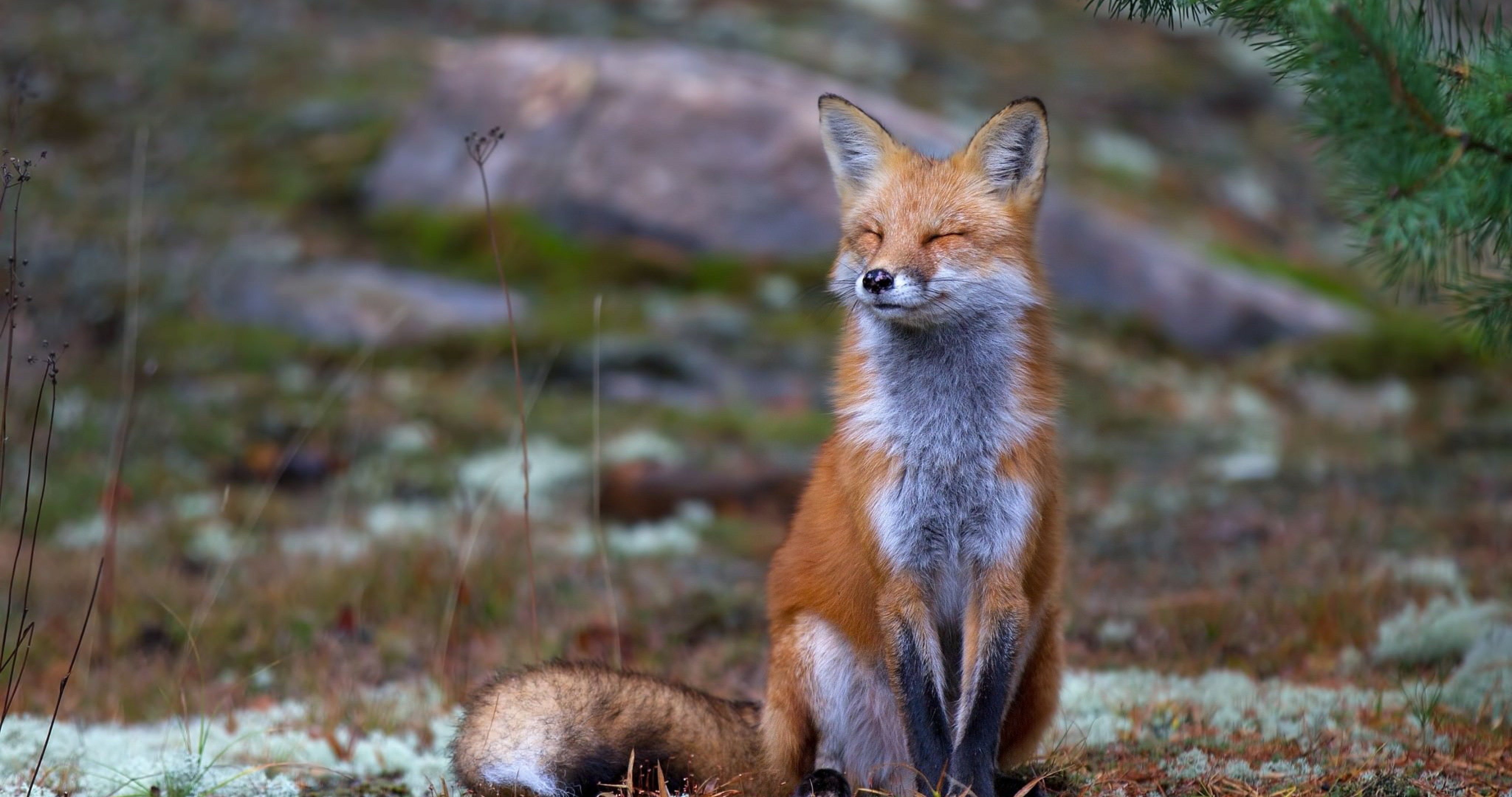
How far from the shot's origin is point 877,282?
384cm

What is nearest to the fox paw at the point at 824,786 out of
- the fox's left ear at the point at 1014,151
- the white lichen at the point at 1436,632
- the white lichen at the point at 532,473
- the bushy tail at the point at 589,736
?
the bushy tail at the point at 589,736

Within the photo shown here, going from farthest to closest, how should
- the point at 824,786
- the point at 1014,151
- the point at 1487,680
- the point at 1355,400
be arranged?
1. the point at 1355,400
2. the point at 1487,680
3. the point at 1014,151
4. the point at 824,786

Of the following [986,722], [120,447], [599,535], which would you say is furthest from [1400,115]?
[120,447]

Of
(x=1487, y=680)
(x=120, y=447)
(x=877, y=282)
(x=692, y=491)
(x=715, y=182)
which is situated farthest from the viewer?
(x=715, y=182)

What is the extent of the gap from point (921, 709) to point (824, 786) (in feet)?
1.46

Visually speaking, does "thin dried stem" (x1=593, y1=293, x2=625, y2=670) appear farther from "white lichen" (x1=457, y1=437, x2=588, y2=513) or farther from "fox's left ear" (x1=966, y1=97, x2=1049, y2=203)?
"white lichen" (x1=457, y1=437, x2=588, y2=513)

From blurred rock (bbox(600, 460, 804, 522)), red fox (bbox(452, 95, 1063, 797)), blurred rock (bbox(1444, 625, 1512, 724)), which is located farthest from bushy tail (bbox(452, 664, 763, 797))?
blurred rock (bbox(600, 460, 804, 522))

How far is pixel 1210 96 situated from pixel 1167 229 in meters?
8.64

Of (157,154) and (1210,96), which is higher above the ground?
(1210,96)

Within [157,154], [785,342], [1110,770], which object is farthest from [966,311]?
[157,154]

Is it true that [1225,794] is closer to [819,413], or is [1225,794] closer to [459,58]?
[819,413]

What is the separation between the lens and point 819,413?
12211 millimetres

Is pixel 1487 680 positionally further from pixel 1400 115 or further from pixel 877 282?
pixel 877 282

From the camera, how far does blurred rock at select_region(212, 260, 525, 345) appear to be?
13.5 metres
